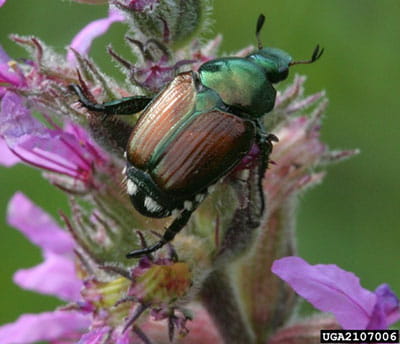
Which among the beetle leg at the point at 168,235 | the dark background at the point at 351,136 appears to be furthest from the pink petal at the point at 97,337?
the dark background at the point at 351,136

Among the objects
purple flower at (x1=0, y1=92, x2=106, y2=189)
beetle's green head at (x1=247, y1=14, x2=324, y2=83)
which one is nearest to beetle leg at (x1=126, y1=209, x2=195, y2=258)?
purple flower at (x1=0, y1=92, x2=106, y2=189)

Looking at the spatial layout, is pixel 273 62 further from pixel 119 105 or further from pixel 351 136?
pixel 351 136

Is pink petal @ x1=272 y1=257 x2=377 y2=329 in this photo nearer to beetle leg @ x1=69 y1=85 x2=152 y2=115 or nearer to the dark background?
beetle leg @ x1=69 y1=85 x2=152 y2=115

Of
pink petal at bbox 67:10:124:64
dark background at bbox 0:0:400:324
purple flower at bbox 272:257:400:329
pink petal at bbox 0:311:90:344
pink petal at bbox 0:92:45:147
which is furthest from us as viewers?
dark background at bbox 0:0:400:324

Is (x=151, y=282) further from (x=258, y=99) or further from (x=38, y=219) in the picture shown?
(x=38, y=219)

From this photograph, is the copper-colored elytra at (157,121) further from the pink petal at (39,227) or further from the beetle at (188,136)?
the pink petal at (39,227)

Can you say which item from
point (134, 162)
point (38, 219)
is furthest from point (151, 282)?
point (38, 219)

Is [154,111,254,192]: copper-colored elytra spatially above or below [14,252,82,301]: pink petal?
above
